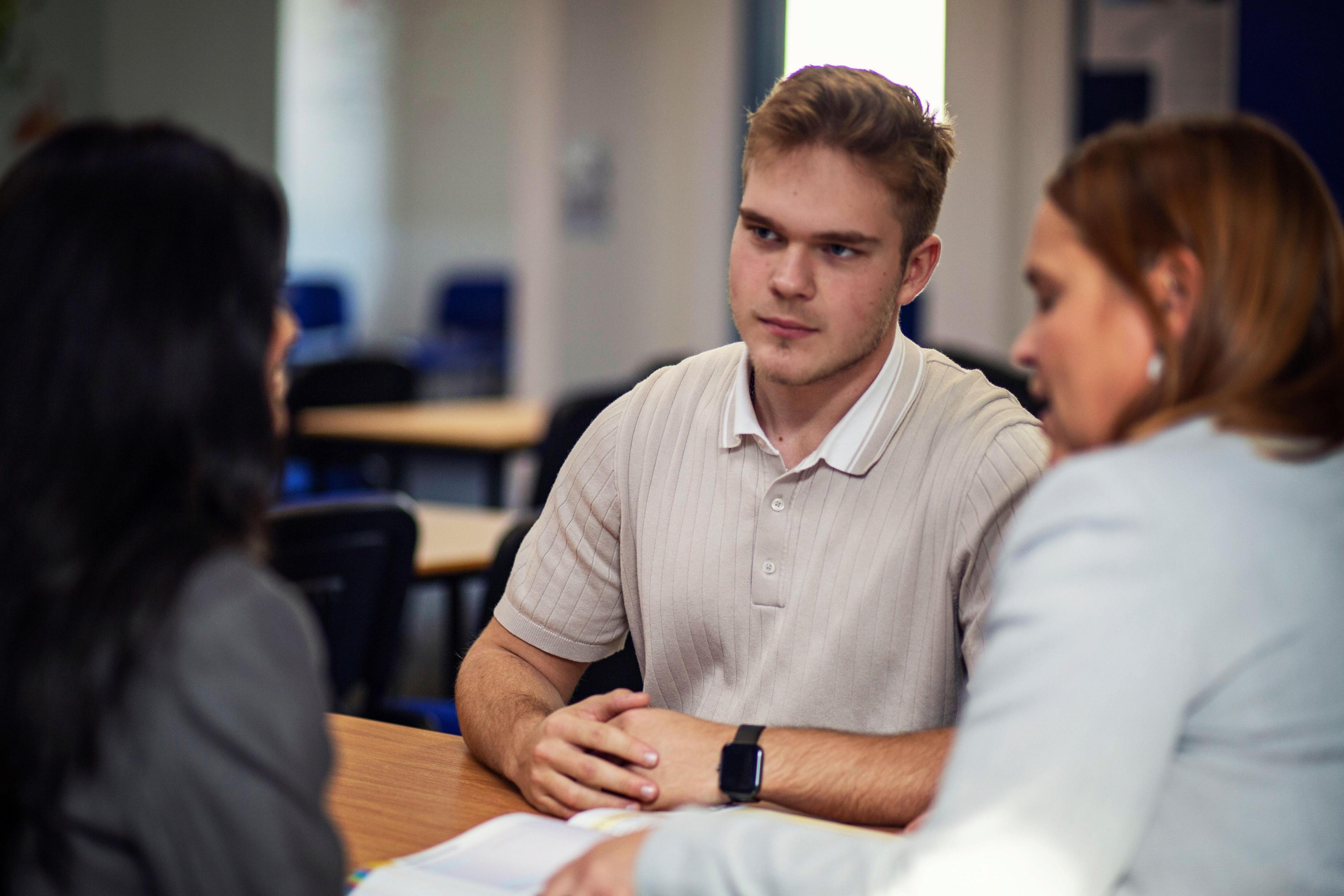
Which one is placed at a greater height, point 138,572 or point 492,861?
point 138,572

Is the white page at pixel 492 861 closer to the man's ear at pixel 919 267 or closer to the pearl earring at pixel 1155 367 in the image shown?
the pearl earring at pixel 1155 367

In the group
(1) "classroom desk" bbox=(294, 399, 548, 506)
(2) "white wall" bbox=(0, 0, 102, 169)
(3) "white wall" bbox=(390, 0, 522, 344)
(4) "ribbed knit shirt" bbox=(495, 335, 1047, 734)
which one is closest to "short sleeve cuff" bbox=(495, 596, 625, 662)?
(4) "ribbed knit shirt" bbox=(495, 335, 1047, 734)

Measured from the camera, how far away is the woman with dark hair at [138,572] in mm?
717

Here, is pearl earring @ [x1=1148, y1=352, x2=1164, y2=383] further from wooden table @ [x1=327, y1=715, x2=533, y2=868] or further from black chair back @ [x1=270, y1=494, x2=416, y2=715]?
black chair back @ [x1=270, y1=494, x2=416, y2=715]

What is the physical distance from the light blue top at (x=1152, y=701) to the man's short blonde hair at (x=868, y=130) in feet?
2.49

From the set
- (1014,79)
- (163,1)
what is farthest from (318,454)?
(1014,79)

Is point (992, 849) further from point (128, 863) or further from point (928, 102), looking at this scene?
point (928, 102)

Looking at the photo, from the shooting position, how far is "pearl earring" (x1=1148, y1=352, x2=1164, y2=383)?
2.94 ft

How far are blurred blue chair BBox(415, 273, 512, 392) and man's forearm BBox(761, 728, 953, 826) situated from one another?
Answer: 27.0ft

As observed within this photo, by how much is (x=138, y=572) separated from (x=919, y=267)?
1.17 metres

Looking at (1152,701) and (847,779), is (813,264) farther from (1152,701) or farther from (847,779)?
(1152,701)

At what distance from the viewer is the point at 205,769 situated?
0.72 m

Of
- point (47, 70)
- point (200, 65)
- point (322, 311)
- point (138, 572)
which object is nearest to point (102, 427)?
point (138, 572)

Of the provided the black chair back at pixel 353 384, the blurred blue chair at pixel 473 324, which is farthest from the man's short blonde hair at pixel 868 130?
the blurred blue chair at pixel 473 324
